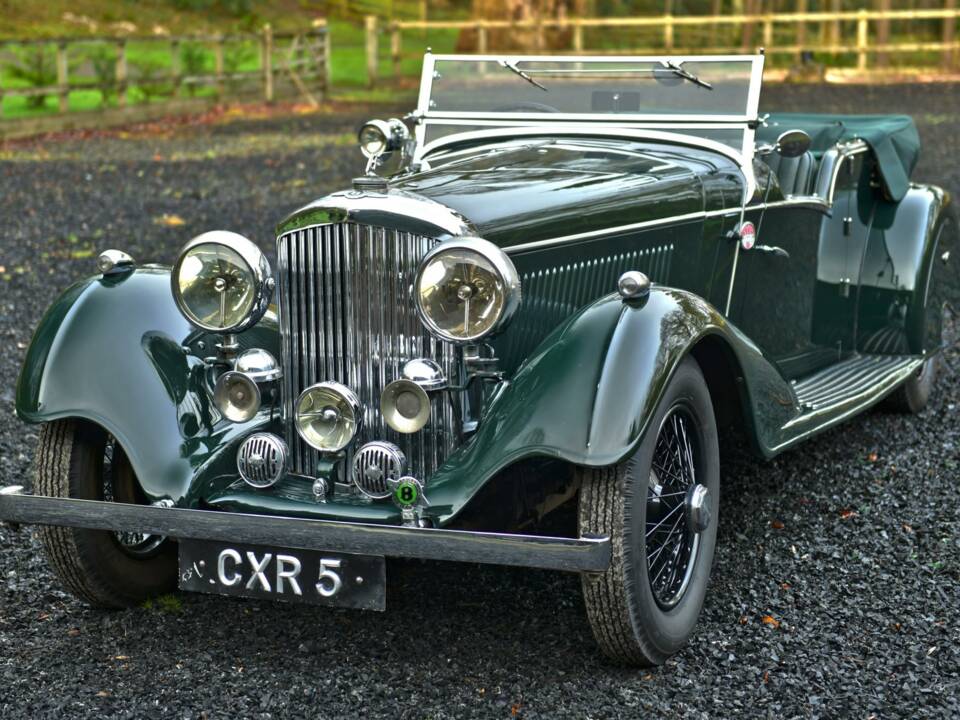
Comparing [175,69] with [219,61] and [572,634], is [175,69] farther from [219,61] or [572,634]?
[572,634]

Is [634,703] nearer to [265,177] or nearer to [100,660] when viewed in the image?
[100,660]

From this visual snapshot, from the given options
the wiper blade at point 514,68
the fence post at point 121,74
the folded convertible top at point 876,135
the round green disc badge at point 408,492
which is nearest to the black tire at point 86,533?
the round green disc badge at point 408,492

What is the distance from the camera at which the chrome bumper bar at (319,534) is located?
311 centimetres

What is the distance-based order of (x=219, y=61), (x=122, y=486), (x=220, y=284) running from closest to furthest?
(x=220, y=284) → (x=122, y=486) → (x=219, y=61)

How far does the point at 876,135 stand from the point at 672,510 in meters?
3.07

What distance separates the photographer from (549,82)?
17.1ft

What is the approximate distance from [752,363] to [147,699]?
2.06m

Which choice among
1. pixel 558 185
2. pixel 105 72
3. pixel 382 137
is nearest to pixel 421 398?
pixel 558 185

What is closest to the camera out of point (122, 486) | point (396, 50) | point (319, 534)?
point (319, 534)

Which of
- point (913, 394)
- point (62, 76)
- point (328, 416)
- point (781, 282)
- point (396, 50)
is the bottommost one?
point (913, 394)

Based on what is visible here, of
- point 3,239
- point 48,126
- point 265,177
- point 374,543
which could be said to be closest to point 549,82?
point 374,543

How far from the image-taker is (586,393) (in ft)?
10.9

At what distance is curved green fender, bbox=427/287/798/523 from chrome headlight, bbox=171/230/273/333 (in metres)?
0.75

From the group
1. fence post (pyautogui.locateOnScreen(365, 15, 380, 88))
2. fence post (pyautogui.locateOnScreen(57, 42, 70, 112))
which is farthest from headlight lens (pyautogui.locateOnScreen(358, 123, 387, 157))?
fence post (pyautogui.locateOnScreen(365, 15, 380, 88))
